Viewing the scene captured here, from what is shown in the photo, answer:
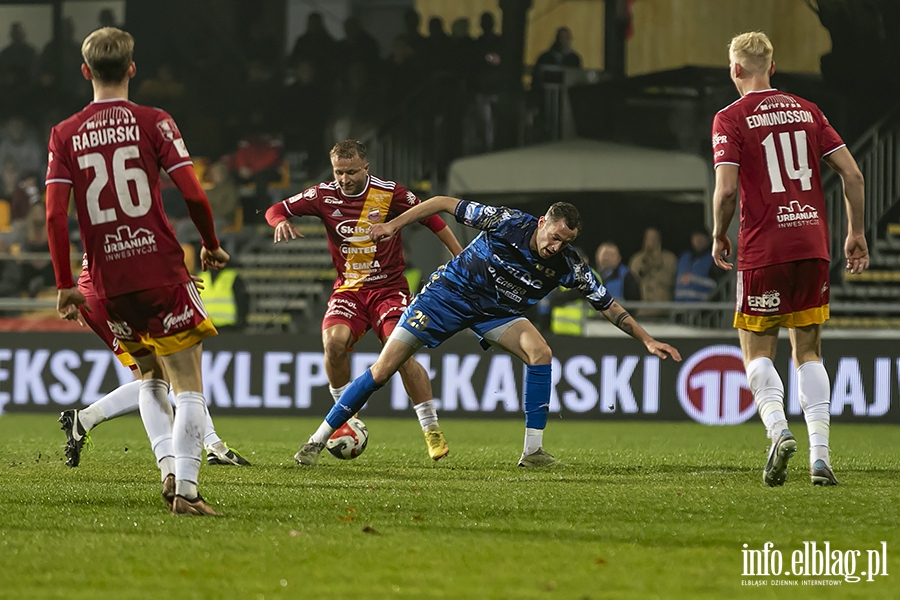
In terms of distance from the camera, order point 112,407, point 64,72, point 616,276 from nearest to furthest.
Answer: point 112,407 → point 616,276 → point 64,72

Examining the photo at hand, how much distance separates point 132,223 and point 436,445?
3010mm

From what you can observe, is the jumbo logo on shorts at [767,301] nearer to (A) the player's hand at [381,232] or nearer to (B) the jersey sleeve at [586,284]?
(B) the jersey sleeve at [586,284]

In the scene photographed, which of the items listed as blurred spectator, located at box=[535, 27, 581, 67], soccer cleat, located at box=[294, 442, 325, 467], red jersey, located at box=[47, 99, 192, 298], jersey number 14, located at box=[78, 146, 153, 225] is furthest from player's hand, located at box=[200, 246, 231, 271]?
blurred spectator, located at box=[535, 27, 581, 67]

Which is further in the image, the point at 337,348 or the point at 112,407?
the point at 337,348

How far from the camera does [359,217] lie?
771 centimetres

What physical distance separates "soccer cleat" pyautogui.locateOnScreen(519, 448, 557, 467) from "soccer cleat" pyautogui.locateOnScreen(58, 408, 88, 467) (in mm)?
2503

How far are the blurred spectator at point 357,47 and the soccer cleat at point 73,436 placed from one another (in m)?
12.3

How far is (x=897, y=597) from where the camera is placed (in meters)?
3.39

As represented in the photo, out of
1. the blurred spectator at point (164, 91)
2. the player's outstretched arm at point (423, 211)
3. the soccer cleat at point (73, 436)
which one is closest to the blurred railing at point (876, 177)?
the blurred spectator at point (164, 91)

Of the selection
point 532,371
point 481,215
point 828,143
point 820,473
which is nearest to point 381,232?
point 481,215

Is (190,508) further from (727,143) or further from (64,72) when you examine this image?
(64,72)

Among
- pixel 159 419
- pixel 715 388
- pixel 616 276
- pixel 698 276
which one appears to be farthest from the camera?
pixel 698 276

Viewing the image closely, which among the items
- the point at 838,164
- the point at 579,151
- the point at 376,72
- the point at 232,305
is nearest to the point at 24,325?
the point at 232,305

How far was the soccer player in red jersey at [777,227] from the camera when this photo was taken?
5.68 meters
